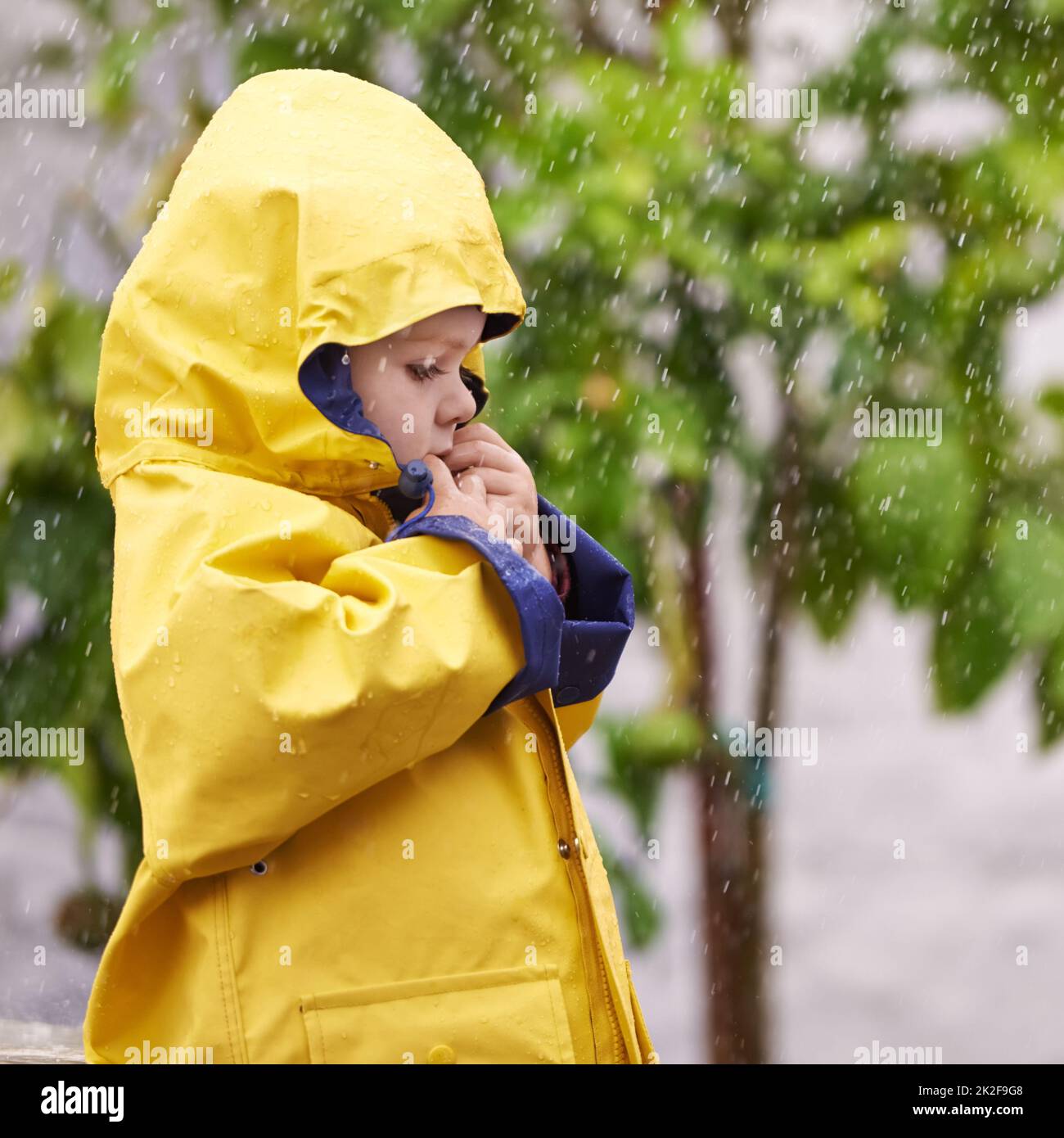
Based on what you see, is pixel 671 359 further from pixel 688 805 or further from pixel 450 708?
pixel 450 708

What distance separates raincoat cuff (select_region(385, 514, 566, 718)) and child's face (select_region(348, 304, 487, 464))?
92mm

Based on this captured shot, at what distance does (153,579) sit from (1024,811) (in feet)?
8.27

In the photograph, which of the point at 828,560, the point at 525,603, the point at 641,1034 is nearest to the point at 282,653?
the point at 525,603

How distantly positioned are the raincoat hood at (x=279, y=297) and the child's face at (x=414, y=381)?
17mm

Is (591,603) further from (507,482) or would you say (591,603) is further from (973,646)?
(973,646)

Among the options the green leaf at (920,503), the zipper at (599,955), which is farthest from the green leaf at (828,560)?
the zipper at (599,955)

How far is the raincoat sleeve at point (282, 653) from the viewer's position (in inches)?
39.4

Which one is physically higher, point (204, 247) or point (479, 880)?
point (204, 247)

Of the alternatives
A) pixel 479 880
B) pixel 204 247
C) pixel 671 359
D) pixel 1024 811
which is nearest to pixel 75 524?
pixel 671 359

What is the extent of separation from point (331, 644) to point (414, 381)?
0.83 ft

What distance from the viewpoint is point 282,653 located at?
1008 millimetres

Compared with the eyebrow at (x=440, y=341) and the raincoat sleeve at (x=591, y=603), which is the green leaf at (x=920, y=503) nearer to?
the raincoat sleeve at (x=591, y=603)

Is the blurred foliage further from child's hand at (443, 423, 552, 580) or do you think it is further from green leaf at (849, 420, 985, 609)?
child's hand at (443, 423, 552, 580)

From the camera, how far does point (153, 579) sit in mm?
1062
